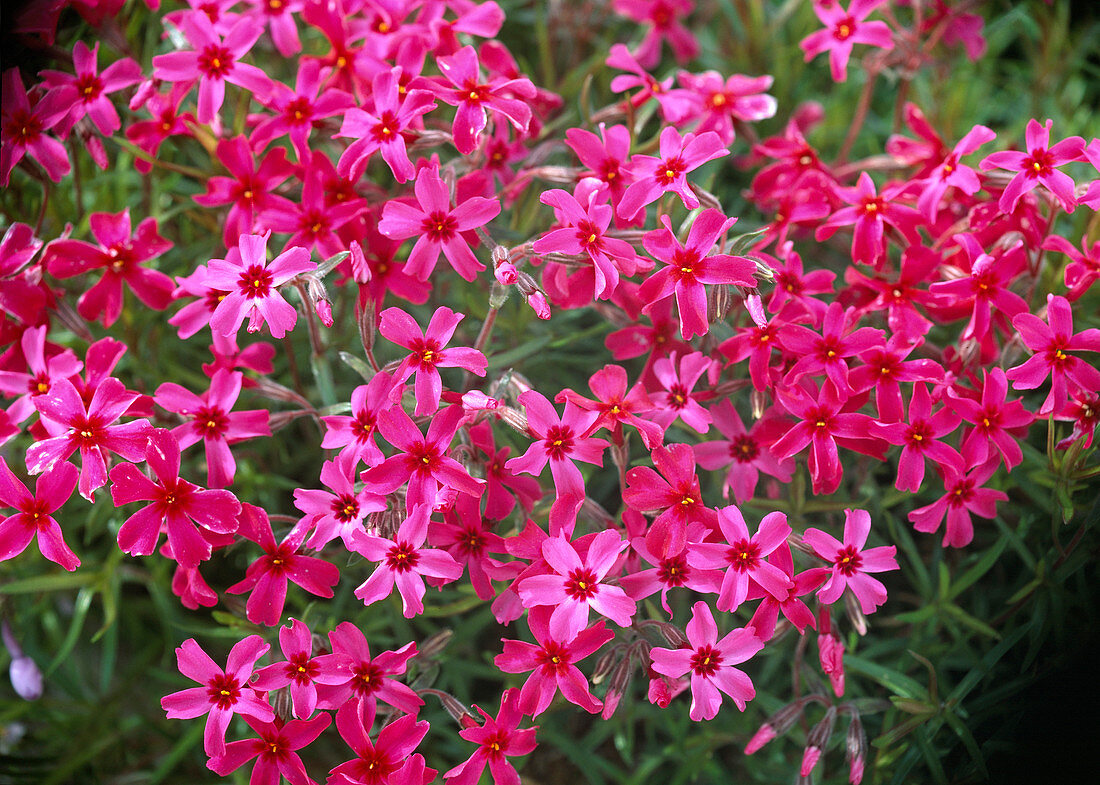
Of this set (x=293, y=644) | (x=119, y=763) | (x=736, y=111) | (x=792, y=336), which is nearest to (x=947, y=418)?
(x=792, y=336)

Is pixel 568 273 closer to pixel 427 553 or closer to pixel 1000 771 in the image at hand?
pixel 427 553

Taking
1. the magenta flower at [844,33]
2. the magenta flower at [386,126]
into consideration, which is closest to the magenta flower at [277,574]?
the magenta flower at [386,126]

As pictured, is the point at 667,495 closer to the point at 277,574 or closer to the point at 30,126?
the point at 277,574

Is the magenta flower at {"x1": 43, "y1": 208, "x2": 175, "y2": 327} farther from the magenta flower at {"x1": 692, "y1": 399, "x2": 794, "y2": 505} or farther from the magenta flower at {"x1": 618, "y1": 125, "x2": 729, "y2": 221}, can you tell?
the magenta flower at {"x1": 692, "y1": 399, "x2": 794, "y2": 505}

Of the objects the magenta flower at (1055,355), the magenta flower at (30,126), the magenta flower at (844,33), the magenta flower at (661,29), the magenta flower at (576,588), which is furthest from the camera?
the magenta flower at (661,29)

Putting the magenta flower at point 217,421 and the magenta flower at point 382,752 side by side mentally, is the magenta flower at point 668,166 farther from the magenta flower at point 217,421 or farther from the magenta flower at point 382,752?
the magenta flower at point 382,752

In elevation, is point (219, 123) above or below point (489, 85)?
below

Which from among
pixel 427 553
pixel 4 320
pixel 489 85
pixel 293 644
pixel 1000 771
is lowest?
pixel 1000 771
